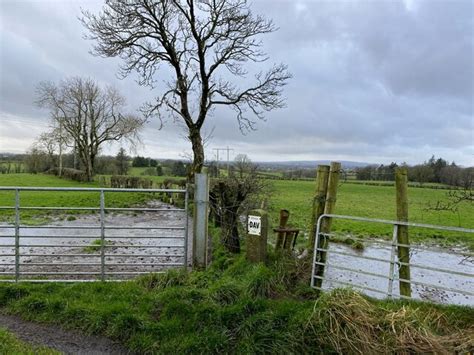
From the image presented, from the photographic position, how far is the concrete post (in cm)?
578

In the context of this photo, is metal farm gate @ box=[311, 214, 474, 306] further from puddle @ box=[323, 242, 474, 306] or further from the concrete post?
the concrete post

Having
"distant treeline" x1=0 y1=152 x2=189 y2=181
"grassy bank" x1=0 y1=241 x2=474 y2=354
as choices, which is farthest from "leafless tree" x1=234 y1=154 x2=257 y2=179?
"distant treeline" x1=0 y1=152 x2=189 y2=181

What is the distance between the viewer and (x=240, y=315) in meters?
4.59

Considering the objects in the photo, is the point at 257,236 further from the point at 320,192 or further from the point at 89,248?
the point at 89,248

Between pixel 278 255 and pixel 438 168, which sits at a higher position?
pixel 438 168

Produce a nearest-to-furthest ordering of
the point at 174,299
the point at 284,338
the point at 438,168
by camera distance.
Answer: the point at 284,338
the point at 174,299
the point at 438,168

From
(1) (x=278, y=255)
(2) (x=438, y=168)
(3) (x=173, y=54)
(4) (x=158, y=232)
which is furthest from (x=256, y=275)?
(3) (x=173, y=54)

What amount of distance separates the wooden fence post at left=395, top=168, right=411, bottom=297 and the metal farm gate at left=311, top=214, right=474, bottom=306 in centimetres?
6

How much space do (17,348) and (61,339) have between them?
1.60 ft

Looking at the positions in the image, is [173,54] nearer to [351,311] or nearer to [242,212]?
[242,212]

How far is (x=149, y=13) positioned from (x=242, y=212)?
10310mm

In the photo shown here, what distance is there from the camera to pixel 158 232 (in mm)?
11812

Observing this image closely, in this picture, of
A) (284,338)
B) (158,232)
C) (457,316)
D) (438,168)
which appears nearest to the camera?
(284,338)

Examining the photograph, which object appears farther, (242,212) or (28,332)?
(242,212)
